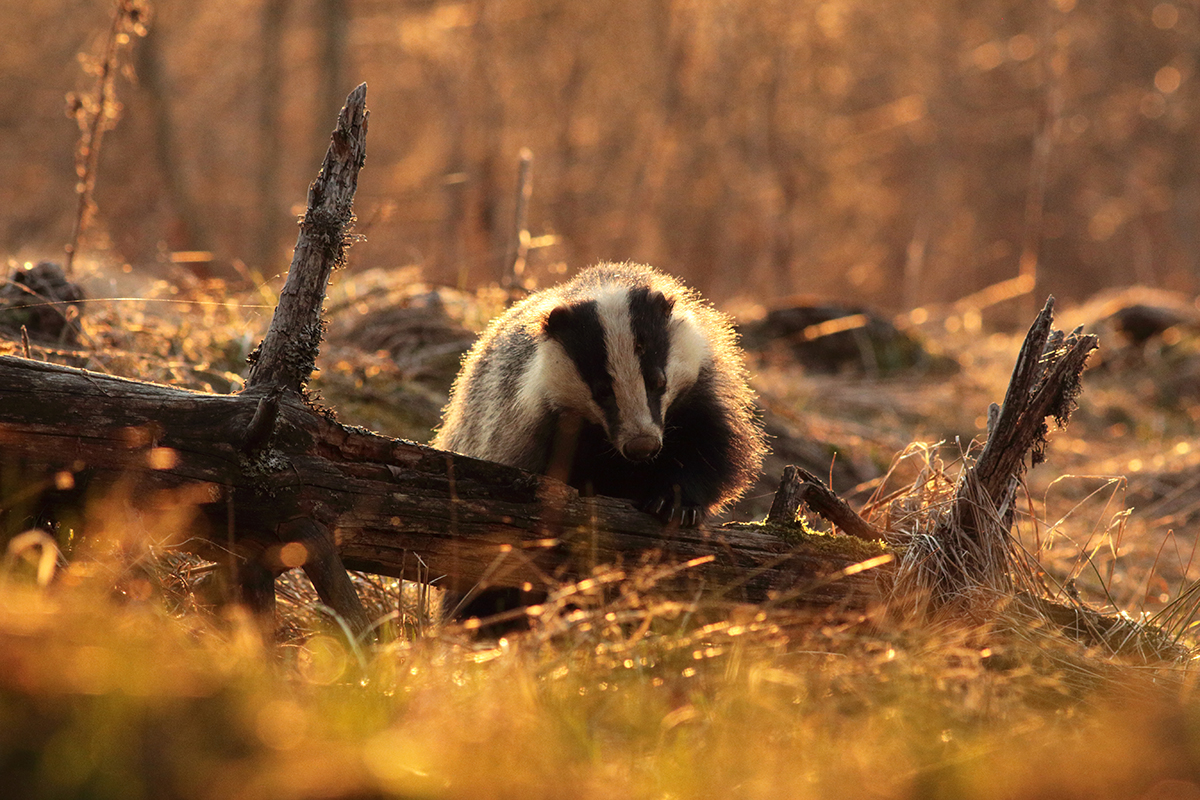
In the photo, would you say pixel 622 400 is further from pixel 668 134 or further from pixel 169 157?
pixel 668 134

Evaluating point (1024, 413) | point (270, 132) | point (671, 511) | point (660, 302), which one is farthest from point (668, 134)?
point (671, 511)

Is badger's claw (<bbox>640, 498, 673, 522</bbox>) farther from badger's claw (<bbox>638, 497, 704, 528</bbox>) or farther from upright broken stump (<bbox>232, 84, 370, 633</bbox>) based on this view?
upright broken stump (<bbox>232, 84, 370, 633</bbox>)

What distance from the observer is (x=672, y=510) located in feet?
10.4

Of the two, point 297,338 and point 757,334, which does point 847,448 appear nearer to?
point 757,334

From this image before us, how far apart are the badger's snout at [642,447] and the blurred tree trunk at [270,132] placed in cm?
1073

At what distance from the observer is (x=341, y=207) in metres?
2.89

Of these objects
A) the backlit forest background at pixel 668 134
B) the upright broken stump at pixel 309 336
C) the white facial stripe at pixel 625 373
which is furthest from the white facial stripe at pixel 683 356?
the backlit forest background at pixel 668 134

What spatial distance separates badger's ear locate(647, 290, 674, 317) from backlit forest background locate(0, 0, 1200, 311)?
6466 mm

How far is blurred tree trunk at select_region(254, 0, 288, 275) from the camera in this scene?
13.3 metres

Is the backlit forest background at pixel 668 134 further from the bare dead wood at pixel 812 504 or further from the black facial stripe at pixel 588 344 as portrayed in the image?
the bare dead wood at pixel 812 504

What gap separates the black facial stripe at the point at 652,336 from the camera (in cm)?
353

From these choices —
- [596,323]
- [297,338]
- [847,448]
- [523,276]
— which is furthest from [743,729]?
[523,276]

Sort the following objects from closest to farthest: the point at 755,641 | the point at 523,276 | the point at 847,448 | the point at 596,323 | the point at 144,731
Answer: the point at 144,731, the point at 755,641, the point at 596,323, the point at 847,448, the point at 523,276

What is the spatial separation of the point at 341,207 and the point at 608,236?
13.2m
